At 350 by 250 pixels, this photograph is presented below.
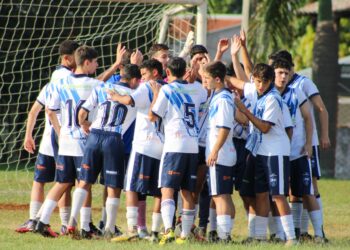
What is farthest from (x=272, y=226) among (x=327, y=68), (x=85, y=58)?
(x=327, y=68)

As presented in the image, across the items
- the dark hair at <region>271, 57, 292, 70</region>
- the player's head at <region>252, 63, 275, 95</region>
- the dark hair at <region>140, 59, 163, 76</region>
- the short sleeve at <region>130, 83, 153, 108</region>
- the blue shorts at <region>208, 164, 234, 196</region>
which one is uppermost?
the dark hair at <region>271, 57, 292, 70</region>

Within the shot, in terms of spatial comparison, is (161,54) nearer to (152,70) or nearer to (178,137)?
(152,70)

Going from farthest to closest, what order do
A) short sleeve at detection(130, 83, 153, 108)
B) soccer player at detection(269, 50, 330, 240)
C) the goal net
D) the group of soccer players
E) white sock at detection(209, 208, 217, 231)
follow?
the goal net → white sock at detection(209, 208, 217, 231) → soccer player at detection(269, 50, 330, 240) → short sleeve at detection(130, 83, 153, 108) → the group of soccer players

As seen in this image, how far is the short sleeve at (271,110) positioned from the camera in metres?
10.3

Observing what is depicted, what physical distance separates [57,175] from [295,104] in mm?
2725

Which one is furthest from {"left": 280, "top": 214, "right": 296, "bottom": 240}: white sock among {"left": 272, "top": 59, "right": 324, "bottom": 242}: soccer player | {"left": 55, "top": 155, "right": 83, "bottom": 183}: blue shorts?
{"left": 55, "top": 155, "right": 83, "bottom": 183}: blue shorts

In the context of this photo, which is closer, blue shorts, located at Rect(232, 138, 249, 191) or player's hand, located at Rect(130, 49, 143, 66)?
blue shorts, located at Rect(232, 138, 249, 191)

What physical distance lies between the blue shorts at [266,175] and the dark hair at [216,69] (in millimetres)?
925

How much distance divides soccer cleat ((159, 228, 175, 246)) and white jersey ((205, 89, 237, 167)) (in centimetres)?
88

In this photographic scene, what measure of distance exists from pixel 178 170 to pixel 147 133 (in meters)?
0.57

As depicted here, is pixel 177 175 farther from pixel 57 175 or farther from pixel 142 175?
pixel 57 175

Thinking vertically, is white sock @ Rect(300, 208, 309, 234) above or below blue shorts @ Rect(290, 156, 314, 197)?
below

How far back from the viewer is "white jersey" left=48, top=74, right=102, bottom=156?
1086cm

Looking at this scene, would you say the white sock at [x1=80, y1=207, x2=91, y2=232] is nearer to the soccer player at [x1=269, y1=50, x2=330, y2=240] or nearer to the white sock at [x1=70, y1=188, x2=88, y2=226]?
the white sock at [x1=70, y1=188, x2=88, y2=226]
